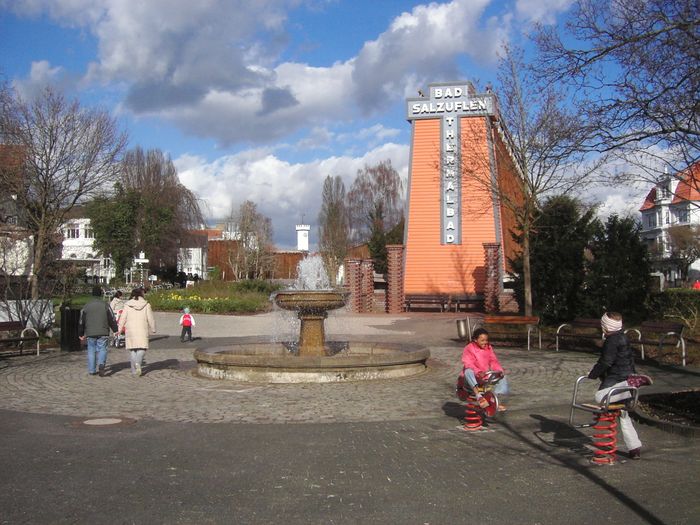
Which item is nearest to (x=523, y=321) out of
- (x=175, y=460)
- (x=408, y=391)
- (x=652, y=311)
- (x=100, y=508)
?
(x=652, y=311)

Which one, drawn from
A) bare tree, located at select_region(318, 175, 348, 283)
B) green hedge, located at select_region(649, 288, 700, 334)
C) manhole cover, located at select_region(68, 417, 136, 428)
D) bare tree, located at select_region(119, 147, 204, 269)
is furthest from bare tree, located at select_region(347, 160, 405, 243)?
manhole cover, located at select_region(68, 417, 136, 428)

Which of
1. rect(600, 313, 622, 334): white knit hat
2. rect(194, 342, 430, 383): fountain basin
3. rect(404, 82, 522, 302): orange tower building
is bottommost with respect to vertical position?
rect(194, 342, 430, 383): fountain basin

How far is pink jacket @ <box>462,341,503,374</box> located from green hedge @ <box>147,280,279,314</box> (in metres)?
25.9

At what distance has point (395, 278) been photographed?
36.8 m

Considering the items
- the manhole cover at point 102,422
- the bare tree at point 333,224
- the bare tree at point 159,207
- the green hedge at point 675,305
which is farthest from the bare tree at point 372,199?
the manhole cover at point 102,422

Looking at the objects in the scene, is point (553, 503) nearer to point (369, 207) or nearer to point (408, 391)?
point (408, 391)

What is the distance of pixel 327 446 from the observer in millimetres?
7668

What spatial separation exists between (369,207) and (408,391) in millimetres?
63755

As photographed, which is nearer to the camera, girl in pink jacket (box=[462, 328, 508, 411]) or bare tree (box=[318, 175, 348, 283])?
girl in pink jacket (box=[462, 328, 508, 411])

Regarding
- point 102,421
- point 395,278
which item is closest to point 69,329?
point 102,421

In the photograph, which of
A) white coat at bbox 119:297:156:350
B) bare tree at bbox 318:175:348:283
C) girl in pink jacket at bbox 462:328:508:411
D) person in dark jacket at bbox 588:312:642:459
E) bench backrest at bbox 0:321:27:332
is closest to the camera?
person in dark jacket at bbox 588:312:642:459

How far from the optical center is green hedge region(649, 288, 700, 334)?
73.3ft

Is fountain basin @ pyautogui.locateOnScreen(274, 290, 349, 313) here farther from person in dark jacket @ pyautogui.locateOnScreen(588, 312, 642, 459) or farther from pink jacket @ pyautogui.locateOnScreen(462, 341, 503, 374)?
person in dark jacket @ pyautogui.locateOnScreen(588, 312, 642, 459)

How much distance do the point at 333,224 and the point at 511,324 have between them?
173 ft
